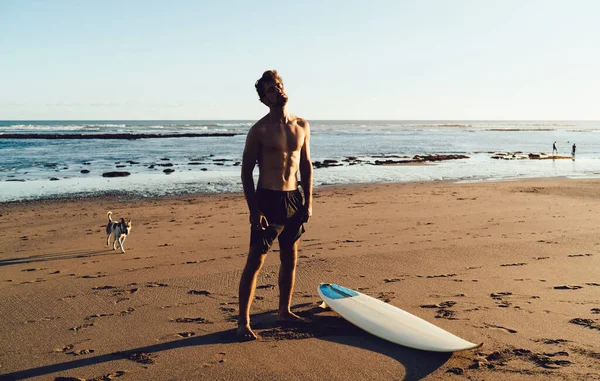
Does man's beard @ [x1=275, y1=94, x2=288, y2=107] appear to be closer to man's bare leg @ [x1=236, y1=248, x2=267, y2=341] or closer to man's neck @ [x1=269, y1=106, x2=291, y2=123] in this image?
man's neck @ [x1=269, y1=106, x2=291, y2=123]

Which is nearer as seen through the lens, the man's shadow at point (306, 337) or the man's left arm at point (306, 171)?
the man's shadow at point (306, 337)

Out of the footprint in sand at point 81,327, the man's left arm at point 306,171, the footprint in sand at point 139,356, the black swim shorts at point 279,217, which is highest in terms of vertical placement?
the man's left arm at point 306,171

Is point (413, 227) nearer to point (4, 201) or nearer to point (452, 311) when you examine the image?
point (452, 311)

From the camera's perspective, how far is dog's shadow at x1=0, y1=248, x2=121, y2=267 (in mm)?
7336

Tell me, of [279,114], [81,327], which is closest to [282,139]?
[279,114]

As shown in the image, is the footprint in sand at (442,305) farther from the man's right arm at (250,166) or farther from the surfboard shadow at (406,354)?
the man's right arm at (250,166)

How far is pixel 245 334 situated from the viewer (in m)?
4.19

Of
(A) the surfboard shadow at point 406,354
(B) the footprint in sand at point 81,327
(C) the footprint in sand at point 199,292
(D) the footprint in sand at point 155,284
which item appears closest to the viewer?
(A) the surfboard shadow at point 406,354

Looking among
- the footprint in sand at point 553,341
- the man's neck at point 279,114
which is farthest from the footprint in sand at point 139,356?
the footprint in sand at point 553,341

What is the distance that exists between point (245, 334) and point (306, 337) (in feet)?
1.70

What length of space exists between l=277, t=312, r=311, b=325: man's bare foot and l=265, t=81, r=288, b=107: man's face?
1.90 metres

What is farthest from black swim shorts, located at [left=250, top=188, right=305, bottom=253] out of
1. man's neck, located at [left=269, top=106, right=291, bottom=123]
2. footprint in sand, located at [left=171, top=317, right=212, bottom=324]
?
footprint in sand, located at [left=171, top=317, right=212, bottom=324]

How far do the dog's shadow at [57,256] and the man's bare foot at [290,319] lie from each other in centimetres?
424

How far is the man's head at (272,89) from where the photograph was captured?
4234 mm
